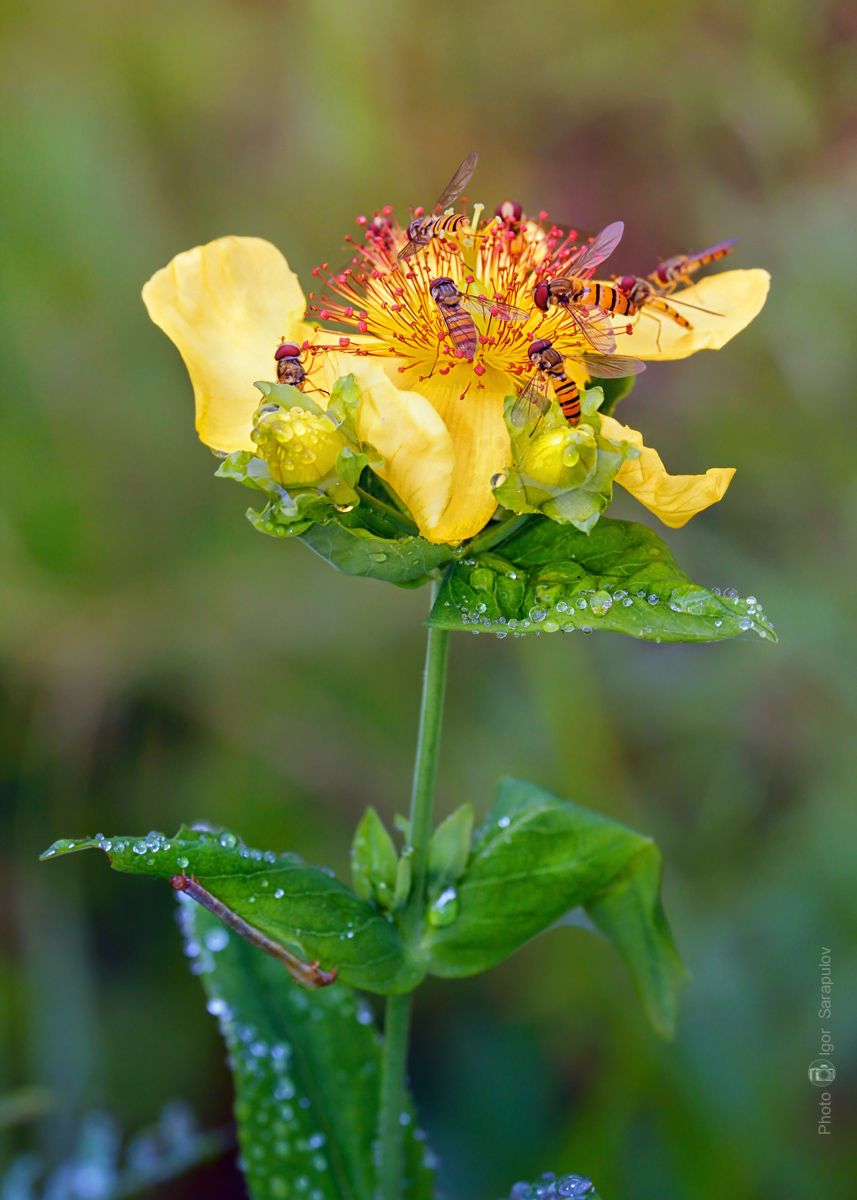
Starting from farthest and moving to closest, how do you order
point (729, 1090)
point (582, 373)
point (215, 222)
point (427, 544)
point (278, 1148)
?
1. point (215, 222)
2. point (729, 1090)
3. point (278, 1148)
4. point (582, 373)
5. point (427, 544)

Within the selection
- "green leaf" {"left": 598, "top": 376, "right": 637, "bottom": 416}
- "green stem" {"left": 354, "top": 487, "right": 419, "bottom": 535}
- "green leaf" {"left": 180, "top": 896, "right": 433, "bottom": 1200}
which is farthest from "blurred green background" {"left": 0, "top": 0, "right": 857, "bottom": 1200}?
"green stem" {"left": 354, "top": 487, "right": 419, "bottom": 535}

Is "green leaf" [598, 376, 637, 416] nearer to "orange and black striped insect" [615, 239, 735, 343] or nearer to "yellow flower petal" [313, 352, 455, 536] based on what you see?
"orange and black striped insect" [615, 239, 735, 343]

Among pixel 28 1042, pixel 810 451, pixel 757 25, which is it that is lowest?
pixel 28 1042

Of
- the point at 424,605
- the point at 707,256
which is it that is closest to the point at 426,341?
the point at 707,256

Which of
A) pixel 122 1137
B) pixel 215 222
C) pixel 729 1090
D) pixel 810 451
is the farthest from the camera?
pixel 215 222

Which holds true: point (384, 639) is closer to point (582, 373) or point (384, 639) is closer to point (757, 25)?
point (582, 373)

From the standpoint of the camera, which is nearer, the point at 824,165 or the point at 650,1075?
the point at 650,1075

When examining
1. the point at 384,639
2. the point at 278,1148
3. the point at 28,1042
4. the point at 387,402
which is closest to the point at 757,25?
the point at 384,639
